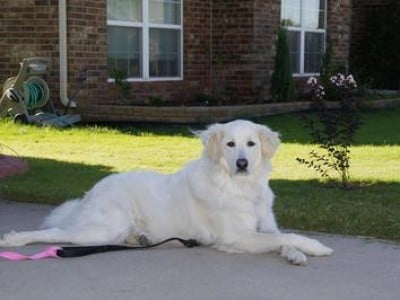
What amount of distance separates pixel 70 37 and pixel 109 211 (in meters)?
8.59

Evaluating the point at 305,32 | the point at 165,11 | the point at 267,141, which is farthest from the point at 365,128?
the point at 267,141

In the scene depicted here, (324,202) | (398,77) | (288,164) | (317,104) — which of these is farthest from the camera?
(398,77)

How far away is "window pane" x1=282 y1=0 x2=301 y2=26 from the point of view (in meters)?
18.5

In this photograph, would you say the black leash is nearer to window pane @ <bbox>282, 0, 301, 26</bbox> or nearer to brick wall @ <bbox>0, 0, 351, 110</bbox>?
brick wall @ <bbox>0, 0, 351, 110</bbox>

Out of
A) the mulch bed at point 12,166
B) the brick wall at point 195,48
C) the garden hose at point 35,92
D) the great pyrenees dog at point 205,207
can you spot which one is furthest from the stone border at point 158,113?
the great pyrenees dog at point 205,207

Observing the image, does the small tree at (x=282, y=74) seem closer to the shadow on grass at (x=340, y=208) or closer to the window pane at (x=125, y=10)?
the window pane at (x=125, y=10)

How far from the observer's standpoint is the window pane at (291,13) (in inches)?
728

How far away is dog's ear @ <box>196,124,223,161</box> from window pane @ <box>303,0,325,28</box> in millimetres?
14288

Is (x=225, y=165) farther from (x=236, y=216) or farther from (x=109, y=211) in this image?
(x=109, y=211)

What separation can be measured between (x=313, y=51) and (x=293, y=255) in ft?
49.6

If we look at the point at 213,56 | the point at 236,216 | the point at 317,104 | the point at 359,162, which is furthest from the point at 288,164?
the point at 213,56

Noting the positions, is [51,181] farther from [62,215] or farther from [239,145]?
[239,145]

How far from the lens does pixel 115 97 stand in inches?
593

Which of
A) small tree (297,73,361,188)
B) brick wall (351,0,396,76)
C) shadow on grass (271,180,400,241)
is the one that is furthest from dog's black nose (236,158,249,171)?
brick wall (351,0,396,76)
